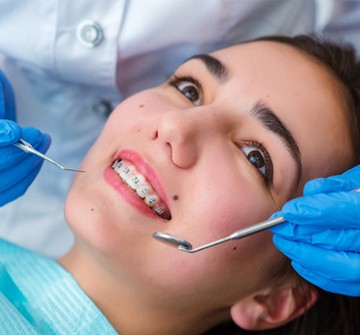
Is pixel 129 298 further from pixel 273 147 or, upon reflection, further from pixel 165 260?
pixel 273 147

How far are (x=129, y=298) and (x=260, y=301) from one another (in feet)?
0.95

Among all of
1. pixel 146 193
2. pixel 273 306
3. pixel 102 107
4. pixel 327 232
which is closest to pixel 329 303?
pixel 273 306

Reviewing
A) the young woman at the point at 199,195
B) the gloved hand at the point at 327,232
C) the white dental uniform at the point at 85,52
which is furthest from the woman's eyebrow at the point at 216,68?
the gloved hand at the point at 327,232

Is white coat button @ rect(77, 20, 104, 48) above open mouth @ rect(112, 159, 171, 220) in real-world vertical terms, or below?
above

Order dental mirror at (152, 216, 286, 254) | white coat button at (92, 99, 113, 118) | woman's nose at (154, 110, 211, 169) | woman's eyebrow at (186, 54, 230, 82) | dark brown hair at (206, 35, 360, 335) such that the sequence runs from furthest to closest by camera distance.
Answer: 1. white coat button at (92, 99, 113, 118)
2. dark brown hair at (206, 35, 360, 335)
3. woman's eyebrow at (186, 54, 230, 82)
4. woman's nose at (154, 110, 211, 169)
5. dental mirror at (152, 216, 286, 254)

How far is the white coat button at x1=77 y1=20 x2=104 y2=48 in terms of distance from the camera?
1.39 m

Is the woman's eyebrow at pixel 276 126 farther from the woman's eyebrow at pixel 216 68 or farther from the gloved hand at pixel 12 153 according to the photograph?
the gloved hand at pixel 12 153

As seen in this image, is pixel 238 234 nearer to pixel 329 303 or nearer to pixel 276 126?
pixel 276 126

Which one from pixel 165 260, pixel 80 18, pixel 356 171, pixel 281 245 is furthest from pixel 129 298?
pixel 80 18

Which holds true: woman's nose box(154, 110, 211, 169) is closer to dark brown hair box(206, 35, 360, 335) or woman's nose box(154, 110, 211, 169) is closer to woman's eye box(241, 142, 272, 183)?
woman's eye box(241, 142, 272, 183)

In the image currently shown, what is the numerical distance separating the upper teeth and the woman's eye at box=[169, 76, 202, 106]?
9.9 inches

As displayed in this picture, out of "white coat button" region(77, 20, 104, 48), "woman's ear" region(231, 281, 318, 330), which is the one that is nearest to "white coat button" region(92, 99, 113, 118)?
"white coat button" region(77, 20, 104, 48)

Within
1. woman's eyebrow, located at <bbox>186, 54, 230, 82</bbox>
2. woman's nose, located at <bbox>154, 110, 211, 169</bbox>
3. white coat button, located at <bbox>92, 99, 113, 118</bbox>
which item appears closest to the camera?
woman's nose, located at <bbox>154, 110, 211, 169</bbox>

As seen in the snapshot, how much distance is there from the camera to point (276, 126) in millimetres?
1127
